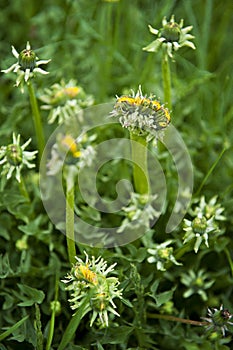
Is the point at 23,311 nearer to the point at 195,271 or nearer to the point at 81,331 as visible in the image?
the point at 81,331

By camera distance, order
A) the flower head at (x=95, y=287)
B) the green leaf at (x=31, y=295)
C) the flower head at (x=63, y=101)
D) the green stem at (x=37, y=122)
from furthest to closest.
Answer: the flower head at (x=63, y=101) → the green stem at (x=37, y=122) → the green leaf at (x=31, y=295) → the flower head at (x=95, y=287)

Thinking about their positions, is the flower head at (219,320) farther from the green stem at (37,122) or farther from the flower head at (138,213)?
the green stem at (37,122)

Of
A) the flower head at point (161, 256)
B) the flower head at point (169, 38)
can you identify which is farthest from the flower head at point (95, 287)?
the flower head at point (169, 38)

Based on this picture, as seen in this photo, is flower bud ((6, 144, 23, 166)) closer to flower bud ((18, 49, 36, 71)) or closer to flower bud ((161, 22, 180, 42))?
flower bud ((18, 49, 36, 71))

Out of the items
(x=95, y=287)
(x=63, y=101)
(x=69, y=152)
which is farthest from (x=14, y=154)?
(x=95, y=287)

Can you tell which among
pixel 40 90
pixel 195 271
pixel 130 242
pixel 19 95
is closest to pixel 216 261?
pixel 195 271
